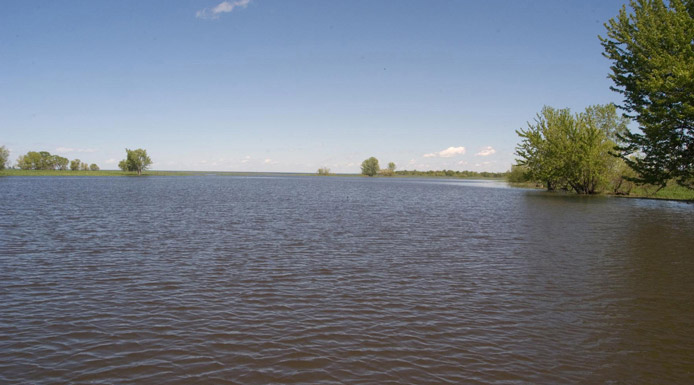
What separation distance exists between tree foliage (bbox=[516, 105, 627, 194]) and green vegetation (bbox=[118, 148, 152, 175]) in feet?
548

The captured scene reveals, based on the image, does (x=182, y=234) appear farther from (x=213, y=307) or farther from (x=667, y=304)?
(x=667, y=304)

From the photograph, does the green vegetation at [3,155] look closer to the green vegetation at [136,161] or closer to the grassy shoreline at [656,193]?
the green vegetation at [136,161]

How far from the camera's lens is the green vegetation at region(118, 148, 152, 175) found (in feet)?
621

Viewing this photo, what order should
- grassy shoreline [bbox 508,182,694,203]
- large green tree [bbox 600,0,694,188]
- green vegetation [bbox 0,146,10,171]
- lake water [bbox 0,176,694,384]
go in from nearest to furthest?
1. lake water [bbox 0,176,694,384]
2. large green tree [bbox 600,0,694,188]
3. grassy shoreline [bbox 508,182,694,203]
4. green vegetation [bbox 0,146,10,171]

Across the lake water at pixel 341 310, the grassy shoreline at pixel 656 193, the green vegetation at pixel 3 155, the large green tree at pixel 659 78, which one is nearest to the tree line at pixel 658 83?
the large green tree at pixel 659 78

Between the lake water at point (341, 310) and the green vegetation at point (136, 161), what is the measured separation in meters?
183

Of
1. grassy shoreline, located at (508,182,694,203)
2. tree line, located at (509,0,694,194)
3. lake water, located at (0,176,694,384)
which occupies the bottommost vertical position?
lake water, located at (0,176,694,384)

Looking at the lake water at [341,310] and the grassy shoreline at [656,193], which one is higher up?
the grassy shoreline at [656,193]

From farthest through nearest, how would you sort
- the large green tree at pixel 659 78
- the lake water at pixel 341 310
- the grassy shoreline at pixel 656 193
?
the grassy shoreline at pixel 656 193
the large green tree at pixel 659 78
the lake water at pixel 341 310

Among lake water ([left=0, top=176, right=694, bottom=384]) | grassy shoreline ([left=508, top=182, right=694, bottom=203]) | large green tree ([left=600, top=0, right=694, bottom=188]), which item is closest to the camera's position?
lake water ([left=0, top=176, right=694, bottom=384])

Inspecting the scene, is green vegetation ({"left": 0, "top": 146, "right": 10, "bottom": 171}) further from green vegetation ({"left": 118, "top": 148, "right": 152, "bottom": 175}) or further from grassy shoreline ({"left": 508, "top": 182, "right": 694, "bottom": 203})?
grassy shoreline ({"left": 508, "top": 182, "right": 694, "bottom": 203})

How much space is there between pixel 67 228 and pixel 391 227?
2030 cm

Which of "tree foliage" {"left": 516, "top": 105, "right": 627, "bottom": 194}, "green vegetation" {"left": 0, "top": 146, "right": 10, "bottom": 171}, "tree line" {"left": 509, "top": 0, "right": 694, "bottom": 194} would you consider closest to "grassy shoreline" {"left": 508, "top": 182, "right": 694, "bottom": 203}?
"tree foliage" {"left": 516, "top": 105, "right": 627, "bottom": 194}

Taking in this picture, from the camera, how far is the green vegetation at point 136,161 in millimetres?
A: 189225
